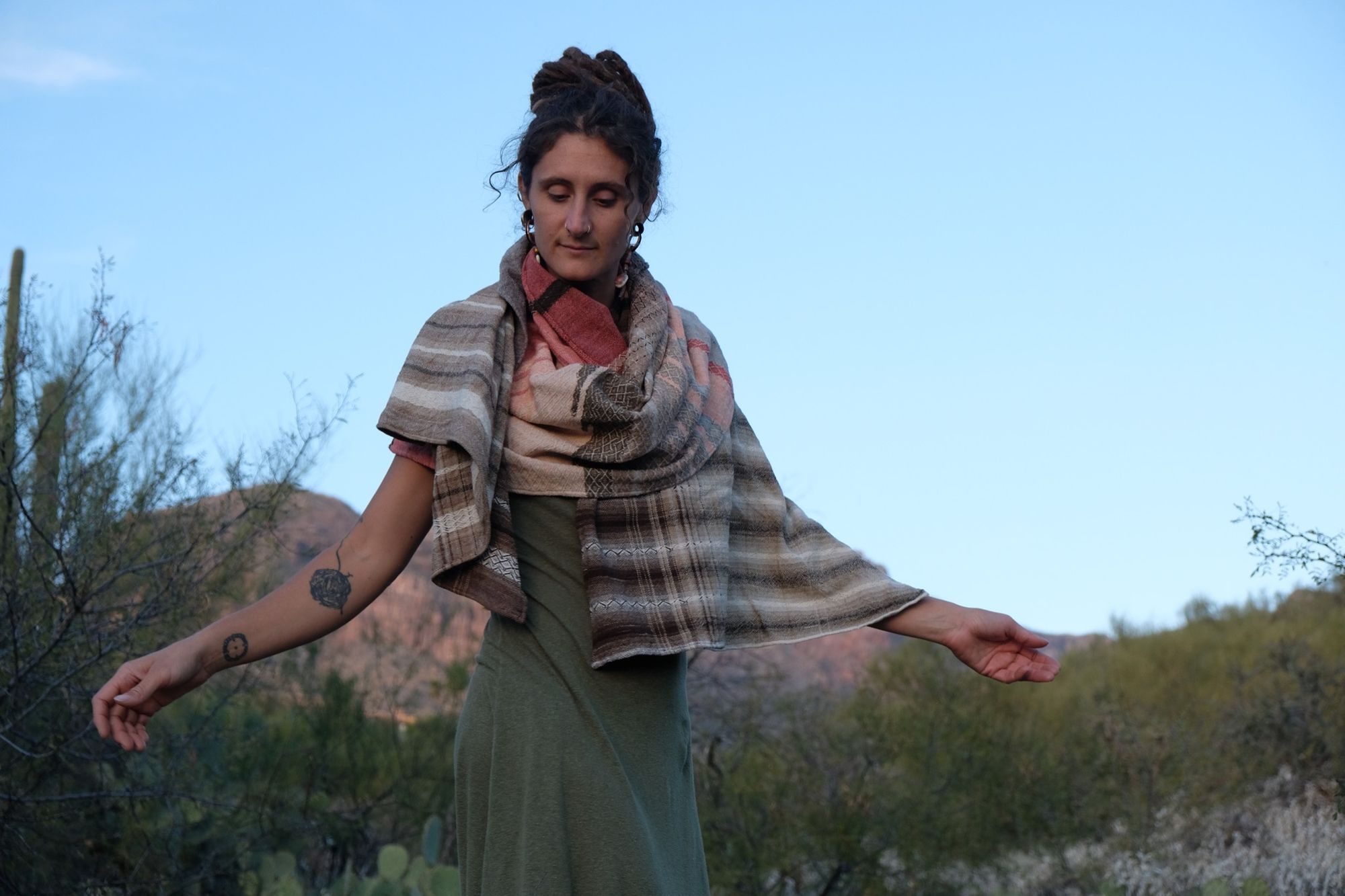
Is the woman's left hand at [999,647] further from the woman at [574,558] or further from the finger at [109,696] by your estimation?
the finger at [109,696]

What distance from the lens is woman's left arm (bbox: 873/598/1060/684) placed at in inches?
102

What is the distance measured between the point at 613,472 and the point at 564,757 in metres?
0.48

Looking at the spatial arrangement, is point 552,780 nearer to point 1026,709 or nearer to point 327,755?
point 327,755

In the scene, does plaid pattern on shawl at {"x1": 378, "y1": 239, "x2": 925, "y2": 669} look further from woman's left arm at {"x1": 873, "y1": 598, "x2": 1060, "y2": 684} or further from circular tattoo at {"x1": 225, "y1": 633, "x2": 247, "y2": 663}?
circular tattoo at {"x1": 225, "y1": 633, "x2": 247, "y2": 663}

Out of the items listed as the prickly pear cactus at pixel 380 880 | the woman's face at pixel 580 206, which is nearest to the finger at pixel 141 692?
the woman's face at pixel 580 206

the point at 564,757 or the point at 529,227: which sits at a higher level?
the point at 529,227

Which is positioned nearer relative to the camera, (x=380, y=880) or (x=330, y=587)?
(x=330, y=587)

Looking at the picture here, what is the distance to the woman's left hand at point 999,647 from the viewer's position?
2.58 metres

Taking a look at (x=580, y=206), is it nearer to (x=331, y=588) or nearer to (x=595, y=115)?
(x=595, y=115)

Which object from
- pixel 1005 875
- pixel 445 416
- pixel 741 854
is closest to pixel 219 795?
pixel 741 854

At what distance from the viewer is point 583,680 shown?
2.36 metres

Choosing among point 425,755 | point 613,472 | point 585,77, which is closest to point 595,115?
point 585,77

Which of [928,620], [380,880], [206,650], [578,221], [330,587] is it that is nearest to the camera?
[206,650]

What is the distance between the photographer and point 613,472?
245 centimetres
